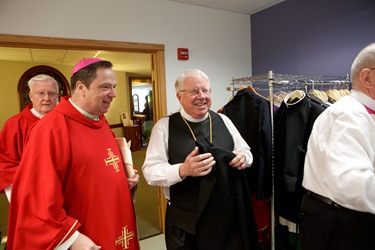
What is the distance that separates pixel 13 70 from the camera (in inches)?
243

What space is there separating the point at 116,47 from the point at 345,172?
7.71ft

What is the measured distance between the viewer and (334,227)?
1.25 metres

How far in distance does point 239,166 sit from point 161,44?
1.89m

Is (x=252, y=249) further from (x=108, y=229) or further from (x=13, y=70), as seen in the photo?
(x=13, y=70)

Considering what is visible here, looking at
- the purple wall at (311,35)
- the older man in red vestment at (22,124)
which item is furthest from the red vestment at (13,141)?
the purple wall at (311,35)

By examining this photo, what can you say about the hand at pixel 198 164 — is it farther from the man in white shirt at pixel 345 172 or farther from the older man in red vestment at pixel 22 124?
the older man in red vestment at pixel 22 124

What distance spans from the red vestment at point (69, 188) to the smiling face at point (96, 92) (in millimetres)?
55

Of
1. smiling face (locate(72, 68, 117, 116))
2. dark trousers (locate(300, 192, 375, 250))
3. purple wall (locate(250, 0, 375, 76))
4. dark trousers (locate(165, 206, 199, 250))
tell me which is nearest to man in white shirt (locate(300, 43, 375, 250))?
dark trousers (locate(300, 192, 375, 250))

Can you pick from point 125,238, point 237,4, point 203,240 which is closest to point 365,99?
point 203,240

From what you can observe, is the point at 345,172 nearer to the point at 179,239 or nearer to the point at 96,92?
the point at 179,239

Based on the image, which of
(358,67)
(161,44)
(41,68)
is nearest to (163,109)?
(161,44)

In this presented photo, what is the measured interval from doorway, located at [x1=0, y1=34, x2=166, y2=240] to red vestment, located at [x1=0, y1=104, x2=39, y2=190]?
756 millimetres

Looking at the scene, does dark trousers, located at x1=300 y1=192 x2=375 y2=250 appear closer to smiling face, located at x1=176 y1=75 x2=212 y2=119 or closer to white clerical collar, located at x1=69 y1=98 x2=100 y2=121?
smiling face, located at x1=176 y1=75 x2=212 y2=119

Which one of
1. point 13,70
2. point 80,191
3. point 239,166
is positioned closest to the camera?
point 80,191
